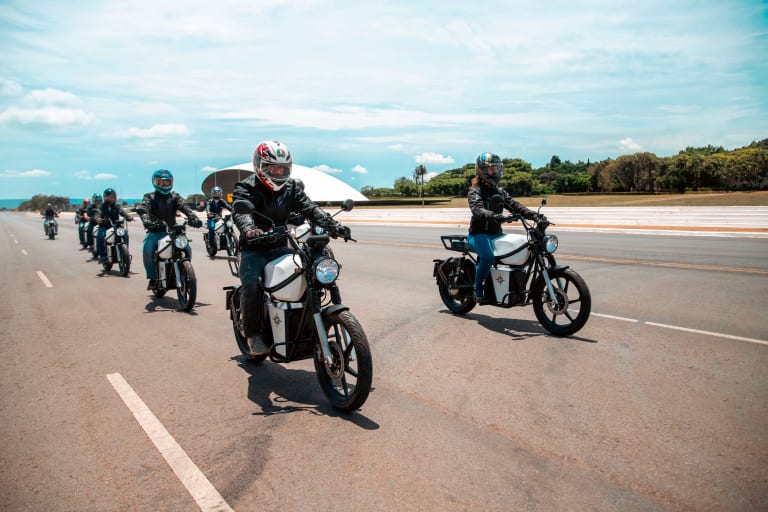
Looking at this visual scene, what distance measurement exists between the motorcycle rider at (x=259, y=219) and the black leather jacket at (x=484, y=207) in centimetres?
261

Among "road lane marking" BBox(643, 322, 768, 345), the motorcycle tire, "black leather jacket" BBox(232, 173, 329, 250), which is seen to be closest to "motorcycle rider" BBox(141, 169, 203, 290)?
the motorcycle tire

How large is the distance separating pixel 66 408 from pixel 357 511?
2.92 m

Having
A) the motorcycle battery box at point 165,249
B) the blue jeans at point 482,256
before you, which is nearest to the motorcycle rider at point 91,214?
the motorcycle battery box at point 165,249

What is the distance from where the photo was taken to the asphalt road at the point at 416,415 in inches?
121

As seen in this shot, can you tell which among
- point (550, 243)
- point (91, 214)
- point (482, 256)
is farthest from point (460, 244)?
point (91, 214)

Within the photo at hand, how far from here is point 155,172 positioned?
9703mm

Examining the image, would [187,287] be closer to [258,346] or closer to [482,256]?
[258,346]

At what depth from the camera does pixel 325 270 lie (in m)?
4.16

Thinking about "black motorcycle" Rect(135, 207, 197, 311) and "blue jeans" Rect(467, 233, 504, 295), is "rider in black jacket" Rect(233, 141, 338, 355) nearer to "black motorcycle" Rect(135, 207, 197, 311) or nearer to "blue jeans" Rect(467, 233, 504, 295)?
"blue jeans" Rect(467, 233, 504, 295)

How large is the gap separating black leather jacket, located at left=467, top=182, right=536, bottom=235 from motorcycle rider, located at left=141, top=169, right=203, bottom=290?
473 cm

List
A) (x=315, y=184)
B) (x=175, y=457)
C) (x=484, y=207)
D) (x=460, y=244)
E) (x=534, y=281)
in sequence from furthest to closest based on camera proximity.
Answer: (x=315, y=184) < (x=460, y=244) < (x=484, y=207) < (x=534, y=281) < (x=175, y=457)

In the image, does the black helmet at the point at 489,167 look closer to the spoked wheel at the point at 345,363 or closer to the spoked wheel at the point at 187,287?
the spoked wheel at the point at 345,363

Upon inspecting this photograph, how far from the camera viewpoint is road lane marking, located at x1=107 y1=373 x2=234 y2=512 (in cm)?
301

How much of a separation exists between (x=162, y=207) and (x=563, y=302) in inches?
277
